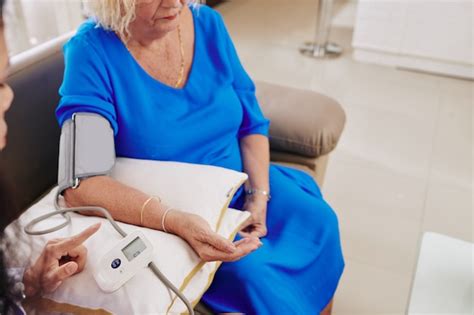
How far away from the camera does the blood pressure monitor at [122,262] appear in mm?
870

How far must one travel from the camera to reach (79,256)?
2.98 ft

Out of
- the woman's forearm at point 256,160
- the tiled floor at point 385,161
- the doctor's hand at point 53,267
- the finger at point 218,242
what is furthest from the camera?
the tiled floor at point 385,161

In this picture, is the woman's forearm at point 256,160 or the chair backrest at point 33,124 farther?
the woman's forearm at point 256,160

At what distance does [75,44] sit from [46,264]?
549mm

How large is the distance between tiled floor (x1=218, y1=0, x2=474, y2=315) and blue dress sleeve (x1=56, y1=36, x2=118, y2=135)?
1102 mm

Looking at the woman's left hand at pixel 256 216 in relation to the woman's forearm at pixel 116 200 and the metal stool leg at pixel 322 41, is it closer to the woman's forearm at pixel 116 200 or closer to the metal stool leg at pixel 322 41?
the woman's forearm at pixel 116 200

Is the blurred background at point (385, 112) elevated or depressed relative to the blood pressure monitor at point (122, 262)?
depressed

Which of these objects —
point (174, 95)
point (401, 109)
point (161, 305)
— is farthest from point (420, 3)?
point (161, 305)

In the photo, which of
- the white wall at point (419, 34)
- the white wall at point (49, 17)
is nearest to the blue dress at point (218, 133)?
the white wall at point (49, 17)

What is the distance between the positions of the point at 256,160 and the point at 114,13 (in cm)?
60

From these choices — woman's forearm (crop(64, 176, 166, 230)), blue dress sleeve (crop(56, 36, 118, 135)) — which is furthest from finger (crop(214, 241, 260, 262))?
blue dress sleeve (crop(56, 36, 118, 135))

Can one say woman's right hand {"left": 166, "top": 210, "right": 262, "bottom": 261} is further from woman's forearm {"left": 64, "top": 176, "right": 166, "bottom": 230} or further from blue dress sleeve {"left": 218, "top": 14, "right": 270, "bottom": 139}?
blue dress sleeve {"left": 218, "top": 14, "right": 270, "bottom": 139}

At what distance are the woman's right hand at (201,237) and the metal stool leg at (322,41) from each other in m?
2.88

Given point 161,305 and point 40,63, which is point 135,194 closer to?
point 161,305
